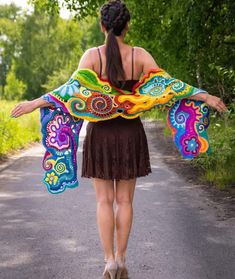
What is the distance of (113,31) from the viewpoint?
400 centimetres

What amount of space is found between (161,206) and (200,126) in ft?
8.71

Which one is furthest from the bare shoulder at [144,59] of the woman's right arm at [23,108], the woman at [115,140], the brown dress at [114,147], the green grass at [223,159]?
the green grass at [223,159]

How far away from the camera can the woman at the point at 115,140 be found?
13.0ft

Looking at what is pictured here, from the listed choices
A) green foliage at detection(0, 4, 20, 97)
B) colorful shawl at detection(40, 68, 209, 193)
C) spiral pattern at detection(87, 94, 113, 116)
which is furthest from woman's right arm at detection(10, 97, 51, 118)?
green foliage at detection(0, 4, 20, 97)

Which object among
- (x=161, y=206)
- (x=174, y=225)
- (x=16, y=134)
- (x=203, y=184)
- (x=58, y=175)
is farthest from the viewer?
(x=16, y=134)

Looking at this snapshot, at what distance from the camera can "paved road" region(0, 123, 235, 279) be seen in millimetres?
4402

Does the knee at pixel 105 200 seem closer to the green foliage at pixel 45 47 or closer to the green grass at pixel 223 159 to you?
the green grass at pixel 223 159

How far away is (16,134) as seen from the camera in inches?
630

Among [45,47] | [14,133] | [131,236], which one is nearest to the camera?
[131,236]

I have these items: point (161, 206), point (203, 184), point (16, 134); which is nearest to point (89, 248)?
point (161, 206)

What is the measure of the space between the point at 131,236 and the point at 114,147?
160 cm

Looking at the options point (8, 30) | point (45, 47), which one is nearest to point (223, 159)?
point (45, 47)

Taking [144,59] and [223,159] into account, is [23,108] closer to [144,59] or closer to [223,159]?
[144,59]

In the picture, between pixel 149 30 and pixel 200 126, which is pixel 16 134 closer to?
pixel 149 30
